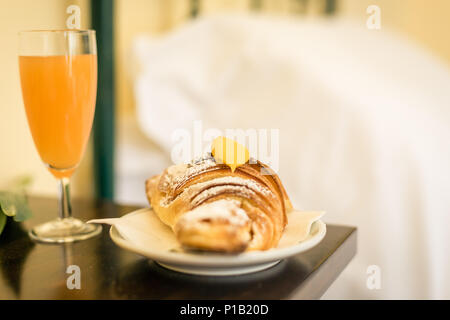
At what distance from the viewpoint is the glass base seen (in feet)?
2.08

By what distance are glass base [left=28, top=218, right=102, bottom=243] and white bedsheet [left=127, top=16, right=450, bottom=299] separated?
Answer: 1.78 feet

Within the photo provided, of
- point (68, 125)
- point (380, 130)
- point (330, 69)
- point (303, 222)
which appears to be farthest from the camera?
point (330, 69)

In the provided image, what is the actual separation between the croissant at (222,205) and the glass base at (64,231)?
0.42 ft

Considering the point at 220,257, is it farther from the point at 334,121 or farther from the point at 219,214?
the point at 334,121

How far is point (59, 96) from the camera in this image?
0.64m

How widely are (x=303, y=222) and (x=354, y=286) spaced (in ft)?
1.77

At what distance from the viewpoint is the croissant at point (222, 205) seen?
42 centimetres

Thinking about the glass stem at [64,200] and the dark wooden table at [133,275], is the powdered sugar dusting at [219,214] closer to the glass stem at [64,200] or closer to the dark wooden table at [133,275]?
the dark wooden table at [133,275]

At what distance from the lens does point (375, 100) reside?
1241 mm

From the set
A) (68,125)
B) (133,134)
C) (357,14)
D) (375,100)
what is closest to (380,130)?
(375,100)

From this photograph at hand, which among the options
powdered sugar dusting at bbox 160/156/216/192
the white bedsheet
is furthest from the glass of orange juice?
the white bedsheet

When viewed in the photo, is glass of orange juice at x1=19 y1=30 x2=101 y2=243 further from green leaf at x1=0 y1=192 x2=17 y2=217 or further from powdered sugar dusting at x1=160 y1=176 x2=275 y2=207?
powdered sugar dusting at x1=160 y1=176 x2=275 y2=207

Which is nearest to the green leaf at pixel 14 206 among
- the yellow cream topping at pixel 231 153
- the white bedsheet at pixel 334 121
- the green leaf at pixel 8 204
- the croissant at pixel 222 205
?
the green leaf at pixel 8 204

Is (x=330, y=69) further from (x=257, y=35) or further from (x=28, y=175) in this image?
(x=28, y=175)
